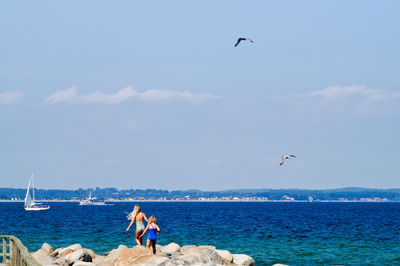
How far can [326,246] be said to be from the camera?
46.1 metres

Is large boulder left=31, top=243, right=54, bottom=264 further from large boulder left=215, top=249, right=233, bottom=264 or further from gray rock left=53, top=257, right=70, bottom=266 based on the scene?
large boulder left=215, top=249, right=233, bottom=264

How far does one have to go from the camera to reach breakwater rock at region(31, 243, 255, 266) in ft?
74.6

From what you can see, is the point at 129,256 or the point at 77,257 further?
the point at 77,257

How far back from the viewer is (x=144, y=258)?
898 inches

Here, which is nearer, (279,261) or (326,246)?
(279,261)

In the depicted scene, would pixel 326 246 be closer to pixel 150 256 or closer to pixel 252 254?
pixel 252 254

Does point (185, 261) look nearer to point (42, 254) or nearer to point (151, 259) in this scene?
point (151, 259)

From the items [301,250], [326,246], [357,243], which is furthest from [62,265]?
[357,243]

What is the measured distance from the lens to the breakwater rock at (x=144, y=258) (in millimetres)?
22750

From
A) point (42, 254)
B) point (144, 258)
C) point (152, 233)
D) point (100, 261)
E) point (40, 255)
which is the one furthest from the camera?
point (42, 254)

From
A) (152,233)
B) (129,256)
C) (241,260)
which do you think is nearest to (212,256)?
(241,260)

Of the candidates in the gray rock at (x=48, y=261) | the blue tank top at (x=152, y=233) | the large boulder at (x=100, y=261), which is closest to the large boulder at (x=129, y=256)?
the blue tank top at (x=152, y=233)

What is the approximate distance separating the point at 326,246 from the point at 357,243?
14.0 feet

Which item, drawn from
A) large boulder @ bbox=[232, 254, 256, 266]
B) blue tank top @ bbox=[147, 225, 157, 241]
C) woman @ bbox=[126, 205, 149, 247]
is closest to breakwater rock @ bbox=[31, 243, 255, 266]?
large boulder @ bbox=[232, 254, 256, 266]
